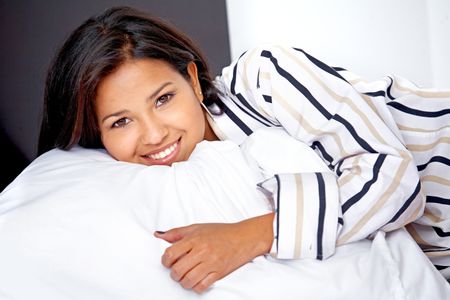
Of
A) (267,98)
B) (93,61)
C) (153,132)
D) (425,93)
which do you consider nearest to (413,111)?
(425,93)

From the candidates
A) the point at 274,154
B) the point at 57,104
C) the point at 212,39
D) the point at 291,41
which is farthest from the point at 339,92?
the point at 291,41

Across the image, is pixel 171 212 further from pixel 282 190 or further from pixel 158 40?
pixel 158 40

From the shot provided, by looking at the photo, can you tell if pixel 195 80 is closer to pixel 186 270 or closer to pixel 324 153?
pixel 324 153

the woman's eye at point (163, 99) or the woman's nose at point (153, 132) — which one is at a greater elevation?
the woman's eye at point (163, 99)

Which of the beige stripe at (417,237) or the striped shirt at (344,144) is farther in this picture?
the beige stripe at (417,237)

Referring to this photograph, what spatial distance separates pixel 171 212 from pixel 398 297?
0.34 meters

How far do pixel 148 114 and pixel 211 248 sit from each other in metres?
0.35

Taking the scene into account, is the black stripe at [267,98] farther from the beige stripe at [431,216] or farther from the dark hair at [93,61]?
the beige stripe at [431,216]

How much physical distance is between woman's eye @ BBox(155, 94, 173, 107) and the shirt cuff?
30 cm

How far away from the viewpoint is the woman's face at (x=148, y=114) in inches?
41.8

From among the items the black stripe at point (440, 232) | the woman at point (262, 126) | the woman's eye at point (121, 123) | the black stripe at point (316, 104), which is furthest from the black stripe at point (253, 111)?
the black stripe at point (440, 232)

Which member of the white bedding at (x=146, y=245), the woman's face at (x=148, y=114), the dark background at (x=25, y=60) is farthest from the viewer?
the dark background at (x=25, y=60)

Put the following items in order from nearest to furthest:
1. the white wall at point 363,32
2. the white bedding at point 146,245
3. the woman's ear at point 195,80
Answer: the white bedding at point 146,245 → the woman's ear at point 195,80 → the white wall at point 363,32

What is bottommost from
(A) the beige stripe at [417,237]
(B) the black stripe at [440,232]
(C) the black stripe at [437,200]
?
(A) the beige stripe at [417,237]
